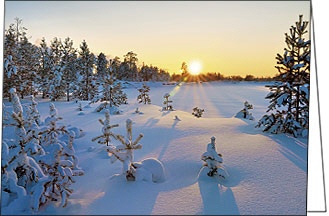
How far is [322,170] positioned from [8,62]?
4337 mm

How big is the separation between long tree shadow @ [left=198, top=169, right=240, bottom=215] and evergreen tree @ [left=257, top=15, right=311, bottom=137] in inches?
80.5

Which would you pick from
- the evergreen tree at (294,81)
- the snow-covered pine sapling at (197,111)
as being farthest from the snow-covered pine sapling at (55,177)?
the snow-covered pine sapling at (197,111)

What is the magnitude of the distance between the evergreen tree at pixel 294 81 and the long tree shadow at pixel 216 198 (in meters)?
2.04

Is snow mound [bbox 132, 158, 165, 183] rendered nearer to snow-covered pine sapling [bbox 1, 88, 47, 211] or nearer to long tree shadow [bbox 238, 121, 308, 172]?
snow-covered pine sapling [bbox 1, 88, 47, 211]

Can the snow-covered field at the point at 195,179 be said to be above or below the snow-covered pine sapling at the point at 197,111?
below

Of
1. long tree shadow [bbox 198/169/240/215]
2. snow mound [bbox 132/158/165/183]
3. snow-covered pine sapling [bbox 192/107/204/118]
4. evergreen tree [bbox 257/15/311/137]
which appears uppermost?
evergreen tree [bbox 257/15/311/137]

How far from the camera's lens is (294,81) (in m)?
4.75

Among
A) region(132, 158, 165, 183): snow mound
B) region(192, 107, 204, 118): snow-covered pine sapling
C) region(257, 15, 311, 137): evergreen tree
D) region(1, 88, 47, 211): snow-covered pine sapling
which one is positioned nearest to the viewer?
region(1, 88, 47, 211): snow-covered pine sapling

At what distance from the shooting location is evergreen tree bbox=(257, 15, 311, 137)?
408 centimetres

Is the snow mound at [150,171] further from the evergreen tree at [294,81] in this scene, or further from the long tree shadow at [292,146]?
the evergreen tree at [294,81]

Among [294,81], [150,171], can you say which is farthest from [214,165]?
[294,81]

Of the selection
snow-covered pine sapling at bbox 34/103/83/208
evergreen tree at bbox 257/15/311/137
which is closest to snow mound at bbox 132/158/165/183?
snow-covered pine sapling at bbox 34/103/83/208

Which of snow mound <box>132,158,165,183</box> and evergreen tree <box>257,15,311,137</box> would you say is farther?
evergreen tree <box>257,15,311,137</box>

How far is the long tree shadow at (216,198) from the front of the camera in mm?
2404
